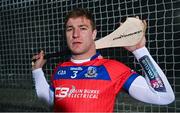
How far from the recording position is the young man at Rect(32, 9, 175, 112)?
61.9 inches

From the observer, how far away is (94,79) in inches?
65.5

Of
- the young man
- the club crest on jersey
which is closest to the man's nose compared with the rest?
the young man

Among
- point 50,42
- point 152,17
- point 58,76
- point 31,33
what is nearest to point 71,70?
point 58,76

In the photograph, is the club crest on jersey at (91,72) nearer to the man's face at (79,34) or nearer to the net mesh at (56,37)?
the man's face at (79,34)

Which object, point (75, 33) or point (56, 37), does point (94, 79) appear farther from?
point (56, 37)

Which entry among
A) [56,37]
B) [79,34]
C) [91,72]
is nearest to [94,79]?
[91,72]

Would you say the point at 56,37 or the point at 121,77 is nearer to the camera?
the point at 121,77

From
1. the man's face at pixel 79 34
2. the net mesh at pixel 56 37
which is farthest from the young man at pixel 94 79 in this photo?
the net mesh at pixel 56 37

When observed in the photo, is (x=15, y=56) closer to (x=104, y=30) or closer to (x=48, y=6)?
(x=48, y=6)

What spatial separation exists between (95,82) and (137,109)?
0.86m

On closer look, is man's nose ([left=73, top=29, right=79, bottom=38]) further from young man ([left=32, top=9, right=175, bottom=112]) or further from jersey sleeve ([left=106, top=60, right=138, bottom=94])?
jersey sleeve ([left=106, top=60, right=138, bottom=94])

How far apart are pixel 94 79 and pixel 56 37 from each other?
1.29 metres

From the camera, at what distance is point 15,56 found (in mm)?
3270

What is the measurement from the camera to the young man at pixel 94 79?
5.16ft
